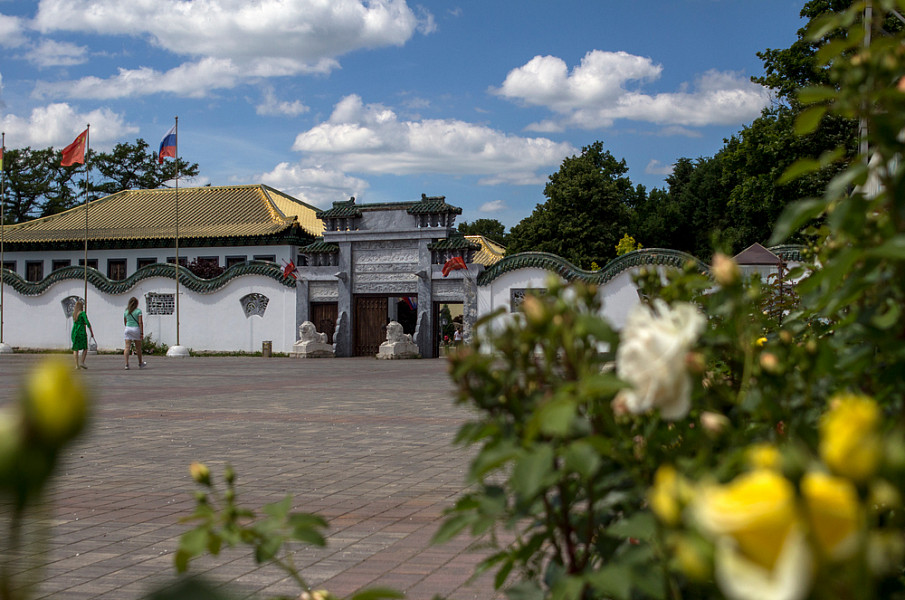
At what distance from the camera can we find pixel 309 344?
88.3 feet

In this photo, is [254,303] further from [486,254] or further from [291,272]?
[486,254]

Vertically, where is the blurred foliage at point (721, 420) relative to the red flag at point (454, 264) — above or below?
below

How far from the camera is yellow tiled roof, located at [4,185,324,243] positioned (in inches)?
1399

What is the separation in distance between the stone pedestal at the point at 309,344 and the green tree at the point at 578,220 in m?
16.1

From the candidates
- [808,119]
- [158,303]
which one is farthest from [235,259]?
[808,119]

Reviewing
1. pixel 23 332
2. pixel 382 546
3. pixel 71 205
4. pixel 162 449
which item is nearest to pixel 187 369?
pixel 162 449

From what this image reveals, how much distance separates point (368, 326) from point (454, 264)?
4155 millimetres

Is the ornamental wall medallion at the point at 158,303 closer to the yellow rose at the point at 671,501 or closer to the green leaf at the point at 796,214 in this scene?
the green leaf at the point at 796,214

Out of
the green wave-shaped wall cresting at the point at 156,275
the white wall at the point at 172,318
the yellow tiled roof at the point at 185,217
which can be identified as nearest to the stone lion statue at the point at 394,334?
the white wall at the point at 172,318

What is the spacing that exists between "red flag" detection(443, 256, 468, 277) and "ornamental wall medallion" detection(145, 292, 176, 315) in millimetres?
10479

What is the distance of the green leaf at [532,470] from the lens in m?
1.14

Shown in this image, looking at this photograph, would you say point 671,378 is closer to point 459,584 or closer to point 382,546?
point 459,584

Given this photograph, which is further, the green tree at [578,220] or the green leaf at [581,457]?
the green tree at [578,220]

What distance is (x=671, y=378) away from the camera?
1059 millimetres
